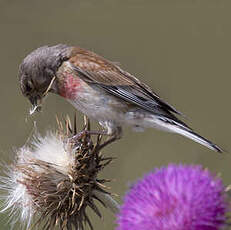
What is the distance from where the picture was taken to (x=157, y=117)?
5797 millimetres

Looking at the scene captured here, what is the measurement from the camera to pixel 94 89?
19.7 feet

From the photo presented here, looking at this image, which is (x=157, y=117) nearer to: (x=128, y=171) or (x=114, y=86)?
(x=114, y=86)

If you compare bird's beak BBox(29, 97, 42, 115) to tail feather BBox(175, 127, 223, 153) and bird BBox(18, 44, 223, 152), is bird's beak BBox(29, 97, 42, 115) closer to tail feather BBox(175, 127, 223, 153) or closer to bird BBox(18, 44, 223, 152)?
bird BBox(18, 44, 223, 152)

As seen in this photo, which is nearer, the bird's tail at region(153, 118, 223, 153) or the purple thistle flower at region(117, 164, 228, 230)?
the purple thistle flower at region(117, 164, 228, 230)

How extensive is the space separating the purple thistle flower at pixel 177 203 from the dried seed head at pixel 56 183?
117 cm

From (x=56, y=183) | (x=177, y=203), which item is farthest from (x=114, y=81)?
(x=177, y=203)

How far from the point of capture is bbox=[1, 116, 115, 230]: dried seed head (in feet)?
17.0

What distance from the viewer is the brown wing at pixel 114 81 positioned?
5.88 metres

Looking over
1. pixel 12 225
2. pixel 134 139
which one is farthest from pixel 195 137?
pixel 134 139

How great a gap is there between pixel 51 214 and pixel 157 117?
137 cm

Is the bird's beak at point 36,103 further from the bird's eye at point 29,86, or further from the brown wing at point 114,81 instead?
the brown wing at point 114,81

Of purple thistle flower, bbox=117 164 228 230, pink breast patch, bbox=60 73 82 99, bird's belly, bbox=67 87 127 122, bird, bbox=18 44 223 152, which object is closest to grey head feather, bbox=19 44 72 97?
bird, bbox=18 44 223 152

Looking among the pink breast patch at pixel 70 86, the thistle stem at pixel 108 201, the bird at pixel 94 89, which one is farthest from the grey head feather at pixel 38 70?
the thistle stem at pixel 108 201

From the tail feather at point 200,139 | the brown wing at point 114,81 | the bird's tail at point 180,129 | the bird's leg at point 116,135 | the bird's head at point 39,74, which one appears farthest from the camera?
the bird's head at point 39,74
